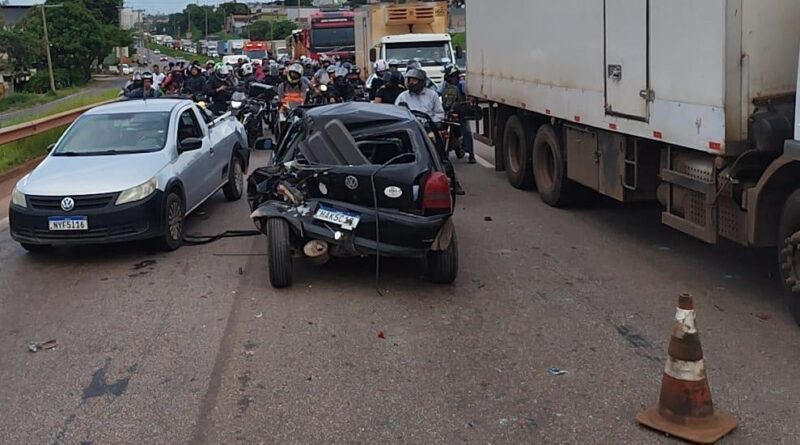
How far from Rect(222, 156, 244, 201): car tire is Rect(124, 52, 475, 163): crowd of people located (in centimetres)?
254

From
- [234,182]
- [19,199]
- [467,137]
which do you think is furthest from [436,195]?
[467,137]

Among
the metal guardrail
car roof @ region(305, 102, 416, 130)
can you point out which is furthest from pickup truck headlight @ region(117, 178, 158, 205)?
the metal guardrail

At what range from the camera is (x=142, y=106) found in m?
11.9

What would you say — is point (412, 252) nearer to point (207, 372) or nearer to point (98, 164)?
point (207, 372)

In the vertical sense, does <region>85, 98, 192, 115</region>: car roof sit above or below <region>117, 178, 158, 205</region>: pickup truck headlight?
above

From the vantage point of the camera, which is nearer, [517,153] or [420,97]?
[517,153]

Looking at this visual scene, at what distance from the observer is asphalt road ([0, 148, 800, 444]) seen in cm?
542

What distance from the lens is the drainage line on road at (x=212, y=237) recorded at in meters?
10.6

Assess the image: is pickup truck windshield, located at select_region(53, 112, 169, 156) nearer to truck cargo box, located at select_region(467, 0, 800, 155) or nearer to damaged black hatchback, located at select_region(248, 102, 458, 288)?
damaged black hatchback, located at select_region(248, 102, 458, 288)

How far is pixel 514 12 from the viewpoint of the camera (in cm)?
1318

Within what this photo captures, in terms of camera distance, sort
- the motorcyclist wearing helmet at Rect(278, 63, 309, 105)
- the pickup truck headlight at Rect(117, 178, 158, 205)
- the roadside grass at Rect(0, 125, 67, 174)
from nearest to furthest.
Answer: the pickup truck headlight at Rect(117, 178, 158, 205) < the roadside grass at Rect(0, 125, 67, 174) < the motorcyclist wearing helmet at Rect(278, 63, 309, 105)

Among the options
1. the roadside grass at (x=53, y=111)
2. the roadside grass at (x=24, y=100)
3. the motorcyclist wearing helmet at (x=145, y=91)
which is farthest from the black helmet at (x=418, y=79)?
the roadside grass at (x=24, y=100)

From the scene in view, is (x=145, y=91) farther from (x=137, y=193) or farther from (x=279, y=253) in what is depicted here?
(x=279, y=253)

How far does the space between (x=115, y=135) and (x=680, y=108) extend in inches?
251
